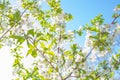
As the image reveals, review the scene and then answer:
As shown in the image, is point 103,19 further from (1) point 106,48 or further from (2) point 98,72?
(2) point 98,72

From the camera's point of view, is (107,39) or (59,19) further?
(59,19)

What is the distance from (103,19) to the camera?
22.9ft

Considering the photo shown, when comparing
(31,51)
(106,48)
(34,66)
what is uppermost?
(34,66)

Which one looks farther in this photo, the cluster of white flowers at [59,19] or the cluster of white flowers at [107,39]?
the cluster of white flowers at [59,19]

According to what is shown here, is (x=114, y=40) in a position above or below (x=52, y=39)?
below

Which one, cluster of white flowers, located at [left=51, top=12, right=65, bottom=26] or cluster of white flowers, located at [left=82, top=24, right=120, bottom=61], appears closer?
cluster of white flowers, located at [left=82, top=24, right=120, bottom=61]

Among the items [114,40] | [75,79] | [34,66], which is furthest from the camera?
[34,66]

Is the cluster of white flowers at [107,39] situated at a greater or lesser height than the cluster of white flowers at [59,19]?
lesser

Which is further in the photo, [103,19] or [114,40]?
[103,19]

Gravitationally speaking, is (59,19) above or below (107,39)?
above

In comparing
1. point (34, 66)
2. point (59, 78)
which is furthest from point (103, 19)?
point (34, 66)

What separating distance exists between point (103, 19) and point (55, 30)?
5.24 feet

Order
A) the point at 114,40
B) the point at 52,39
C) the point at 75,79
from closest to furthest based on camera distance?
the point at 114,40 → the point at 75,79 → the point at 52,39

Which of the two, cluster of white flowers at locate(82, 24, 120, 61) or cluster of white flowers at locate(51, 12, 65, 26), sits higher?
cluster of white flowers at locate(51, 12, 65, 26)
